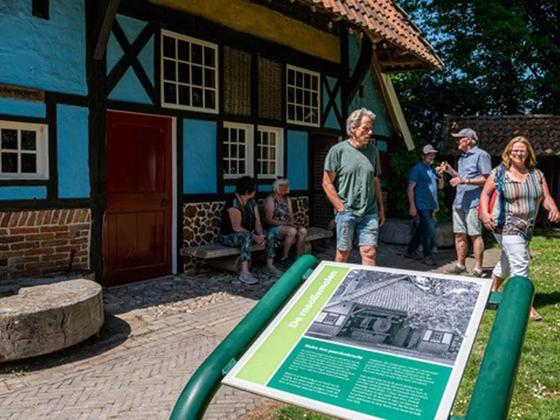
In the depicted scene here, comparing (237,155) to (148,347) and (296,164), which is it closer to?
(296,164)

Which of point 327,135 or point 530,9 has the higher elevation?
point 530,9

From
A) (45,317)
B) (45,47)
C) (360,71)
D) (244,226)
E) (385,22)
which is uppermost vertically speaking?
(385,22)

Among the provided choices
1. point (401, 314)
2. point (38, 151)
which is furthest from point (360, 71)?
point (401, 314)

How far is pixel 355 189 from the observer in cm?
506

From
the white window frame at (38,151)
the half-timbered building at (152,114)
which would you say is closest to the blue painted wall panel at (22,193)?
the half-timbered building at (152,114)

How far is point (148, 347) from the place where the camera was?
4574 mm

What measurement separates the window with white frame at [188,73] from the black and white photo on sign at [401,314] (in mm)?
5490

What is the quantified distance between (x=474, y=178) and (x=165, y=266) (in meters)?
4.34

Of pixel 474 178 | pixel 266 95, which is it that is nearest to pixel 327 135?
pixel 266 95

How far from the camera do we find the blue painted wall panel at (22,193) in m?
5.36

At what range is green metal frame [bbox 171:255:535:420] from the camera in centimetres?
148

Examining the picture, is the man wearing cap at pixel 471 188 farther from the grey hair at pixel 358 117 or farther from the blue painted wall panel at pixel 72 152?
the blue painted wall panel at pixel 72 152

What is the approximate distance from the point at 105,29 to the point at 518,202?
4.85m

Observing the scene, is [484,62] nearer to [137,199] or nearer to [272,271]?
[272,271]
